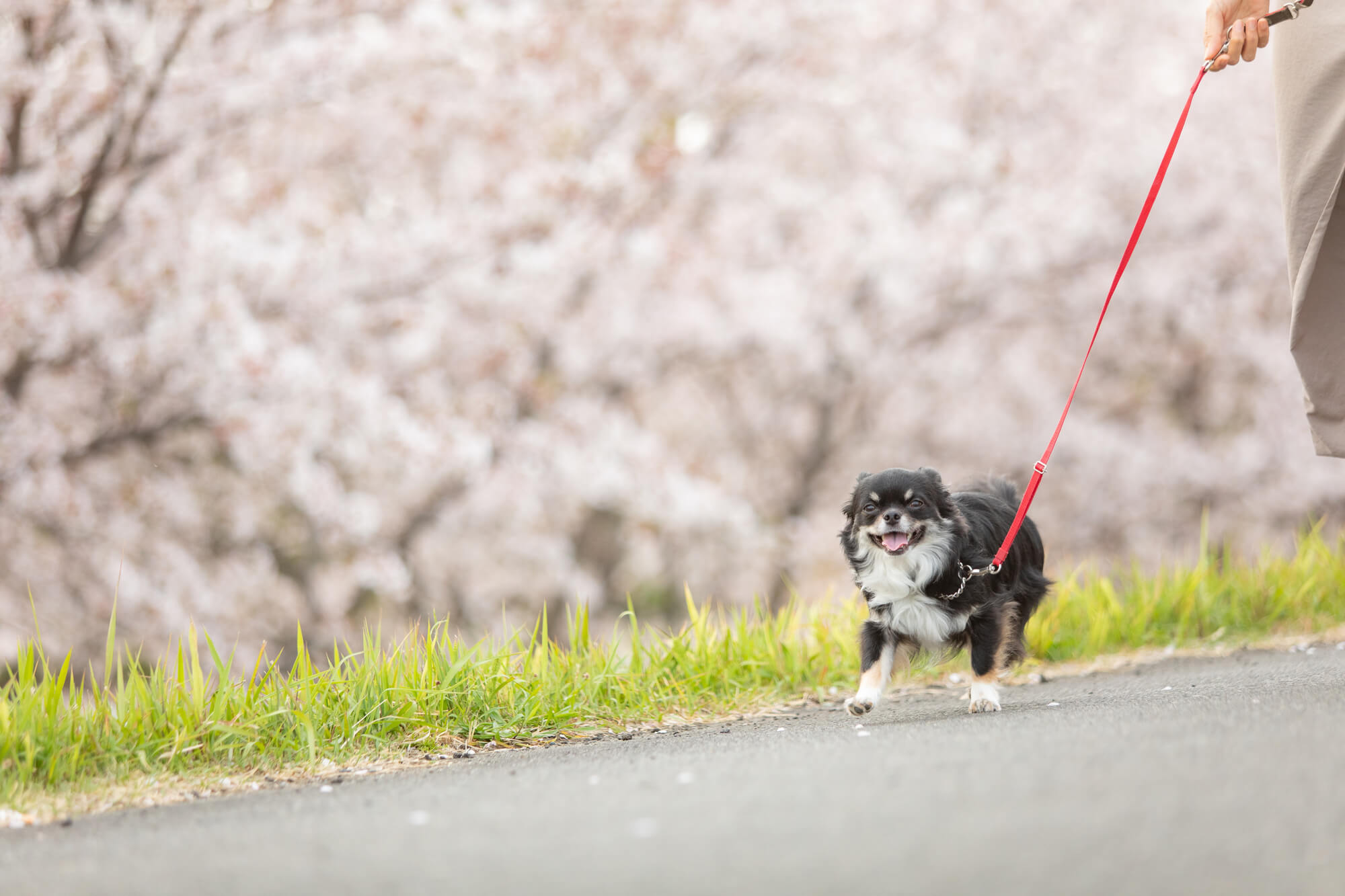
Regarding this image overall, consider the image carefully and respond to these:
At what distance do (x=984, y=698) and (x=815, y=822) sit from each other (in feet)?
4.45

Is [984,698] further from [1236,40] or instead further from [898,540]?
[1236,40]

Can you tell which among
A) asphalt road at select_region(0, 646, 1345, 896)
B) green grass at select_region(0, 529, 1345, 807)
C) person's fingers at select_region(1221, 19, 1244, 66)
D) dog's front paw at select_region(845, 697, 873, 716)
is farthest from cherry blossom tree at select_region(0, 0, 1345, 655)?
person's fingers at select_region(1221, 19, 1244, 66)

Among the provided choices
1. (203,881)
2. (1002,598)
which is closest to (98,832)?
(203,881)

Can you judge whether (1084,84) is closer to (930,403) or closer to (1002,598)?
(930,403)

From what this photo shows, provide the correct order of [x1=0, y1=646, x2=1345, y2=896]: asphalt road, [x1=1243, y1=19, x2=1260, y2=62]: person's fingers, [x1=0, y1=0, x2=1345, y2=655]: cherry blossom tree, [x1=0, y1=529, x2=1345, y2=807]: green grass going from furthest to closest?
[x1=0, y1=0, x2=1345, y2=655]: cherry blossom tree < [x1=1243, y1=19, x2=1260, y2=62]: person's fingers < [x1=0, y1=529, x2=1345, y2=807]: green grass < [x1=0, y1=646, x2=1345, y2=896]: asphalt road

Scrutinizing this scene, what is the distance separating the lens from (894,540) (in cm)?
293

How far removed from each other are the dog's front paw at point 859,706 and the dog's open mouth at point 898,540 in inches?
15.3

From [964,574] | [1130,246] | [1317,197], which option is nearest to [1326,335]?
[1317,197]

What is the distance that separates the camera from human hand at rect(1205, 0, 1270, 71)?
2854 mm

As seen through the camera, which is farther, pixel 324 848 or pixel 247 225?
pixel 247 225

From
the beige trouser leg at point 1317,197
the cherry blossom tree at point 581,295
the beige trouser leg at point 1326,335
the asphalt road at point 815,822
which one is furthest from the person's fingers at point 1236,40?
the cherry blossom tree at point 581,295

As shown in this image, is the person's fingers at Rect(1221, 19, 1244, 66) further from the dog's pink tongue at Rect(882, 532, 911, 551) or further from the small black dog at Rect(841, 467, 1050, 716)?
the dog's pink tongue at Rect(882, 532, 911, 551)

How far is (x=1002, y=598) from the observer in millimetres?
3076

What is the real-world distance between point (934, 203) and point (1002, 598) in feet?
16.8
